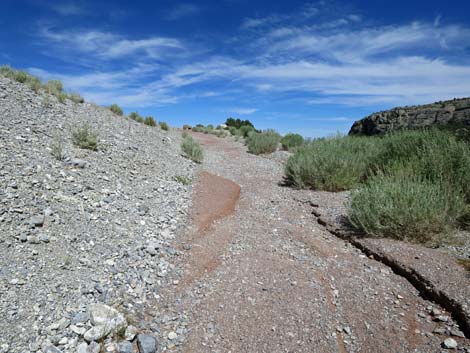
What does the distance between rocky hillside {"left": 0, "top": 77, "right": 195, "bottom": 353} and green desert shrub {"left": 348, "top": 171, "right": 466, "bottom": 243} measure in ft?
9.59

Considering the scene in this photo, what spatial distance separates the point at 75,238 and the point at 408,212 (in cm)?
440

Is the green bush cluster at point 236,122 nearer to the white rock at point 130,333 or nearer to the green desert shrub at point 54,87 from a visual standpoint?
the green desert shrub at point 54,87

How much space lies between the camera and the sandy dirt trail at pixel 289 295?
2852 mm

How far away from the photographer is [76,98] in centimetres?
1268

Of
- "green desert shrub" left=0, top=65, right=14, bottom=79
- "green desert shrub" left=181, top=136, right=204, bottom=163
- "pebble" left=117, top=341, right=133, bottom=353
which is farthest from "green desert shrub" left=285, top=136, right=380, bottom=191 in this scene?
Result: "green desert shrub" left=0, top=65, right=14, bottom=79

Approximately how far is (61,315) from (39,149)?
14.3 ft

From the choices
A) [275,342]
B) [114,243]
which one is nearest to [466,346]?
[275,342]

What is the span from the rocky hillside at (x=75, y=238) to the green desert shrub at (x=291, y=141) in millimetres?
9319

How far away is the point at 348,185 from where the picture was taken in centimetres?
747

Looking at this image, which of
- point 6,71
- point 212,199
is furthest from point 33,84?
point 212,199

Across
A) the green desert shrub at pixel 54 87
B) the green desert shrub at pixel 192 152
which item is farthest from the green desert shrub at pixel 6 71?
the green desert shrub at pixel 192 152

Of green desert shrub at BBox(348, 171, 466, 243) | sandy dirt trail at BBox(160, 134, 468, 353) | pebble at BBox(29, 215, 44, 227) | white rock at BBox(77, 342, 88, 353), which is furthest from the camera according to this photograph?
green desert shrub at BBox(348, 171, 466, 243)

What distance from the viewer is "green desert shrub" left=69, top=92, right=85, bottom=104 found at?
12508 mm

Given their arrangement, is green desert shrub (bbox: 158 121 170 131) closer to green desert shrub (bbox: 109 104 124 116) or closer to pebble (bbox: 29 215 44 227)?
green desert shrub (bbox: 109 104 124 116)
